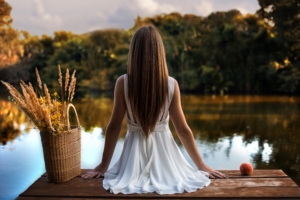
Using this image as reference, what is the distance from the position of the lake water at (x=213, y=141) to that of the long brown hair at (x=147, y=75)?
2252 millimetres

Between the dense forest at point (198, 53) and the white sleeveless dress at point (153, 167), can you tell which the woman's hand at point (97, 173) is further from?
the dense forest at point (198, 53)

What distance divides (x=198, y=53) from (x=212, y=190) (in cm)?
2300

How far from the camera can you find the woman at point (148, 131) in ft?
6.76

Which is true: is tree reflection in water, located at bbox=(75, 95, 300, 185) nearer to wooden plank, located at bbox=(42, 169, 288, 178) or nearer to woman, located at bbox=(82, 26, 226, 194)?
wooden plank, located at bbox=(42, 169, 288, 178)

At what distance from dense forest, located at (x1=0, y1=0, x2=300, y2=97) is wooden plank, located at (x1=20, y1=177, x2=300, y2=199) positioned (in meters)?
19.3

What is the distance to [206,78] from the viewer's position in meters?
23.5

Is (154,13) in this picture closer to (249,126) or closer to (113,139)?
(249,126)

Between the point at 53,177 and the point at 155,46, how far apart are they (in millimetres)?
902

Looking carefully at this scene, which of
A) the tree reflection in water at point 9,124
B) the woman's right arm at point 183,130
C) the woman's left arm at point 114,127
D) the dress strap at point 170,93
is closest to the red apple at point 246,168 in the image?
the woman's right arm at point 183,130

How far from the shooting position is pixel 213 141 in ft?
26.1

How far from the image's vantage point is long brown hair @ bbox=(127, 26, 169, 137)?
2.06 meters

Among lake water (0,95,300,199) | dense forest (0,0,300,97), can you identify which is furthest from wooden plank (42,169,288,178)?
dense forest (0,0,300,97)

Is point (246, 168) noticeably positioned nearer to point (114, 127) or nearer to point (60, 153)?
point (114, 127)

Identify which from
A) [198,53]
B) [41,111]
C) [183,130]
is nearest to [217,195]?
[183,130]
